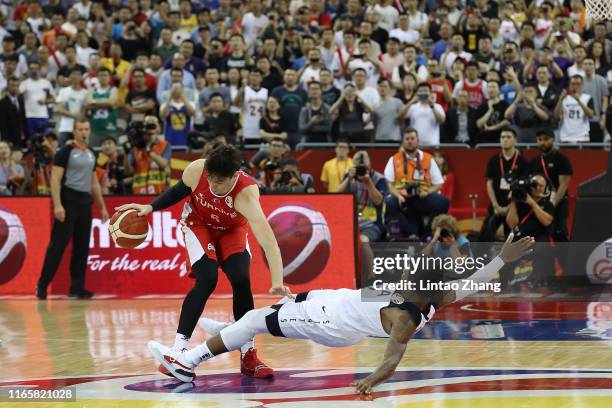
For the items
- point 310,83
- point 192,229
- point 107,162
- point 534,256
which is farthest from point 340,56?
point 192,229

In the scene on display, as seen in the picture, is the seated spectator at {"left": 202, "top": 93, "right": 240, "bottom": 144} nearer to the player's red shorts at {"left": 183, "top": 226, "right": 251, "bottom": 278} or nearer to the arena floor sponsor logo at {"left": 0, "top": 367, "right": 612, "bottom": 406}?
the player's red shorts at {"left": 183, "top": 226, "right": 251, "bottom": 278}

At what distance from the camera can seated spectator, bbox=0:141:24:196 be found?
19130 mm

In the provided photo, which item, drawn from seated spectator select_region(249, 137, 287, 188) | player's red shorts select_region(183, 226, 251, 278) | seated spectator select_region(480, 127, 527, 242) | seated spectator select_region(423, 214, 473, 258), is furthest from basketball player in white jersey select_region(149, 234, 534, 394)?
seated spectator select_region(249, 137, 287, 188)

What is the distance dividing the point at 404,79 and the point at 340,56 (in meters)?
1.91

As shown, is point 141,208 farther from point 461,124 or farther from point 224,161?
point 461,124

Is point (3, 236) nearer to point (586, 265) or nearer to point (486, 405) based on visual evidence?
point (586, 265)

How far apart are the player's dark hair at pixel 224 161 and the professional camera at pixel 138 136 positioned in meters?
9.25

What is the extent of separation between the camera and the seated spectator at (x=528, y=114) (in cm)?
1930

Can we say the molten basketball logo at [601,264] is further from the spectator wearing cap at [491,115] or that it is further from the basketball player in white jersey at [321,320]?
the basketball player in white jersey at [321,320]

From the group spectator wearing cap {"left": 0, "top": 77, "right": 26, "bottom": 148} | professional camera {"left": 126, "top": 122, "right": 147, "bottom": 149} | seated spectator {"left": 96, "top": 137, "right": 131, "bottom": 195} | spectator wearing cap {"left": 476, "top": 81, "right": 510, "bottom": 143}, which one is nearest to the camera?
professional camera {"left": 126, "top": 122, "right": 147, "bottom": 149}

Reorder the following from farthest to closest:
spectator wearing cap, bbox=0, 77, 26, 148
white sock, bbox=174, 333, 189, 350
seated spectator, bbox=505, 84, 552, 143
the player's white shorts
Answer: spectator wearing cap, bbox=0, 77, 26, 148 < seated spectator, bbox=505, 84, 552, 143 < white sock, bbox=174, 333, 189, 350 < the player's white shorts

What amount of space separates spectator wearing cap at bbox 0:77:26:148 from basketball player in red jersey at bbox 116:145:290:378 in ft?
39.1

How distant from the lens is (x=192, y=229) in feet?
33.0

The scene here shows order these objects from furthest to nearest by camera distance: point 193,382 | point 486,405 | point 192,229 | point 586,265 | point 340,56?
point 340,56 < point 586,265 < point 192,229 < point 193,382 < point 486,405
